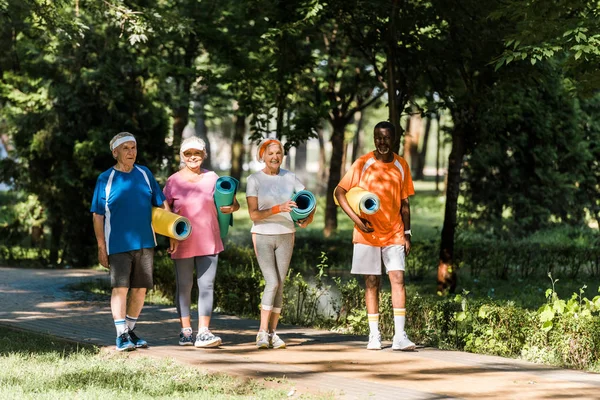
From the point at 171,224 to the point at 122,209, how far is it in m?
0.46

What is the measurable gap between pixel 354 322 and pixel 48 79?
1058 cm

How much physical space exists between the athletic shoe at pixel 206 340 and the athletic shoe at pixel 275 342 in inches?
18.8

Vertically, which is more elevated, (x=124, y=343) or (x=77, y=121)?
(x=77, y=121)

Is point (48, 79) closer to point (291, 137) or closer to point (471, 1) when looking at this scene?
point (291, 137)

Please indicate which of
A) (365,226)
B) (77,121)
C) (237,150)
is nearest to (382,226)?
(365,226)

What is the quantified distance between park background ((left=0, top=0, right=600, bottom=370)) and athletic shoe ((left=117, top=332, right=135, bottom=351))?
2.62 meters

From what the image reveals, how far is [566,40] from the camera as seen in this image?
9.85 m

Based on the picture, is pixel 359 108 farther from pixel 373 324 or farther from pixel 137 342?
pixel 137 342

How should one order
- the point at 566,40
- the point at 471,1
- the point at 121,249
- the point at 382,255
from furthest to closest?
the point at 471,1, the point at 566,40, the point at 382,255, the point at 121,249

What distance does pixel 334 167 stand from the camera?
80.5 ft

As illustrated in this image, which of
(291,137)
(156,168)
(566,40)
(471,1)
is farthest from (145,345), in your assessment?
(156,168)

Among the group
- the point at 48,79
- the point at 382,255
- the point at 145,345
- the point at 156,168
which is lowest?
the point at 145,345

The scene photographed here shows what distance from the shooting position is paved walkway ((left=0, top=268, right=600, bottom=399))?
Result: 704 cm

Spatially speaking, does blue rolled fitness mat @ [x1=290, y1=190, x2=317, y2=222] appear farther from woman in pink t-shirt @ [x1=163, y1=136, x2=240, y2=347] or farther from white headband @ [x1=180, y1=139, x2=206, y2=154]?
white headband @ [x1=180, y1=139, x2=206, y2=154]
